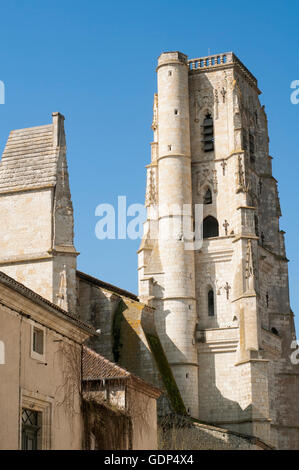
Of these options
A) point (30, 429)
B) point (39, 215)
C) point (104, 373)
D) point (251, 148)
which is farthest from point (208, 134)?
point (30, 429)

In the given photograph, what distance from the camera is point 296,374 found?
49.0 metres

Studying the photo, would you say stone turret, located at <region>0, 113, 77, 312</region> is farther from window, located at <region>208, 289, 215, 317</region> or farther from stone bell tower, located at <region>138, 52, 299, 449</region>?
window, located at <region>208, 289, 215, 317</region>

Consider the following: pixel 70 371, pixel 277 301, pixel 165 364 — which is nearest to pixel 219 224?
pixel 277 301

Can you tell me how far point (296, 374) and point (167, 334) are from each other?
7.71m

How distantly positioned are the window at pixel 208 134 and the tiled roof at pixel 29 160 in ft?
37.2

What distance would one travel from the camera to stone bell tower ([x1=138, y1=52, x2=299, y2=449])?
45.6 meters

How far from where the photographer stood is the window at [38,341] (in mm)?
21281

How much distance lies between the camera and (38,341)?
21.5m

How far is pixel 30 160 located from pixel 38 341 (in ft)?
68.7

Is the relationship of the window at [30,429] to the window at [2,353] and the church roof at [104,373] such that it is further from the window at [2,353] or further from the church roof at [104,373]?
the church roof at [104,373]

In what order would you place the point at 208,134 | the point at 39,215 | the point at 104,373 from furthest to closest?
the point at 208,134
the point at 39,215
the point at 104,373

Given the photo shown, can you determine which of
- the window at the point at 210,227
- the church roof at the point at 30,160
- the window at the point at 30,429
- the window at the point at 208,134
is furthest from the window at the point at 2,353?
the window at the point at 208,134

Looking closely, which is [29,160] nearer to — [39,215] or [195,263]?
[39,215]

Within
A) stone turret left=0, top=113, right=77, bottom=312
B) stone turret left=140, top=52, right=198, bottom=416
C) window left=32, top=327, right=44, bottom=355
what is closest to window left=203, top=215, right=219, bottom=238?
stone turret left=140, top=52, right=198, bottom=416
